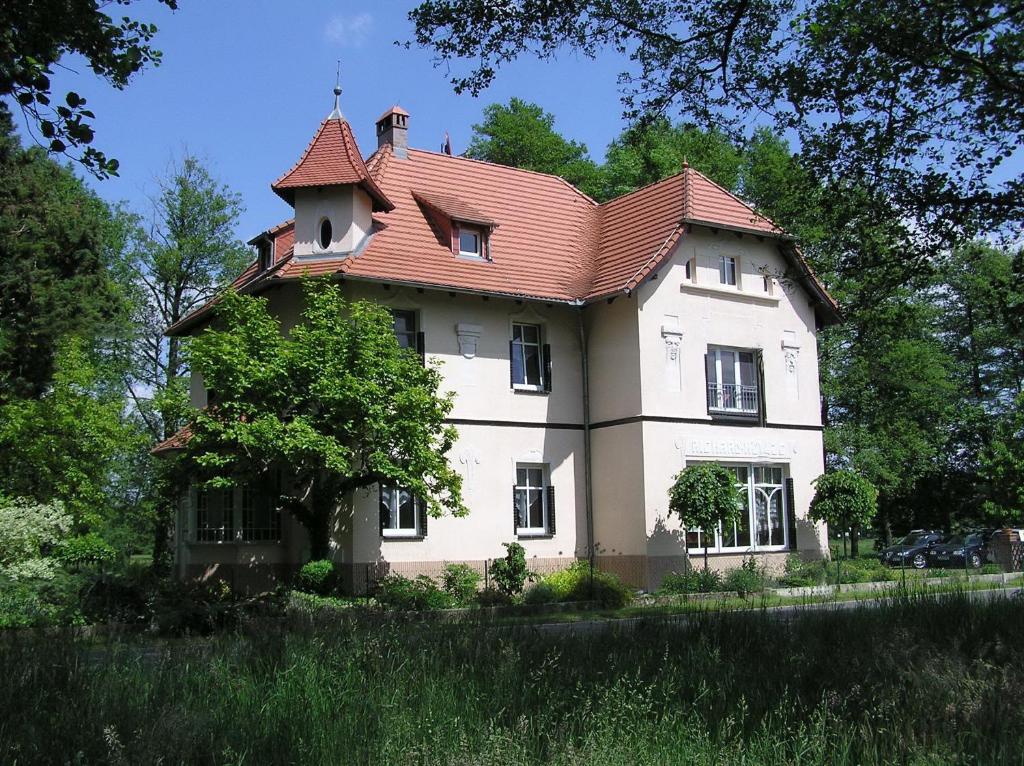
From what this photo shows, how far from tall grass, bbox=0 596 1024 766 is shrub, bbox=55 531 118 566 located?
18.8 metres

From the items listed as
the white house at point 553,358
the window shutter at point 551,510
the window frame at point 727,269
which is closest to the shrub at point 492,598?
the white house at point 553,358

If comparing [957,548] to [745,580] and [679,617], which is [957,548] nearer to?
[745,580]

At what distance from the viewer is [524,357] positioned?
25.5m

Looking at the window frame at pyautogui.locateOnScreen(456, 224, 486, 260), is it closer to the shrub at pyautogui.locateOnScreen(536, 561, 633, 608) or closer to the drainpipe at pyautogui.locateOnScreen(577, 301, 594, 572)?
the drainpipe at pyautogui.locateOnScreen(577, 301, 594, 572)

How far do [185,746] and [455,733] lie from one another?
1.41m

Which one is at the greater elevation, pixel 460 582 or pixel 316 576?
pixel 316 576

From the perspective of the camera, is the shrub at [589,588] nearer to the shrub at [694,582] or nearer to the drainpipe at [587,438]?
the shrub at [694,582]

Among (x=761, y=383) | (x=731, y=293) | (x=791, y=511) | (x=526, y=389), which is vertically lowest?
(x=791, y=511)

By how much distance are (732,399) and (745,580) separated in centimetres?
516

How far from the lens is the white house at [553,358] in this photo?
23391 mm

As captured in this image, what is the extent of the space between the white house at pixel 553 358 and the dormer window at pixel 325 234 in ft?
0.40

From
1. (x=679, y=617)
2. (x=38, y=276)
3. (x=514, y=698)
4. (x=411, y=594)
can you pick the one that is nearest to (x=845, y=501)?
(x=411, y=594)

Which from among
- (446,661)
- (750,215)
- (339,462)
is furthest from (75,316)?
(446,661)

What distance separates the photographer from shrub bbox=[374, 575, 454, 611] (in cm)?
2011
